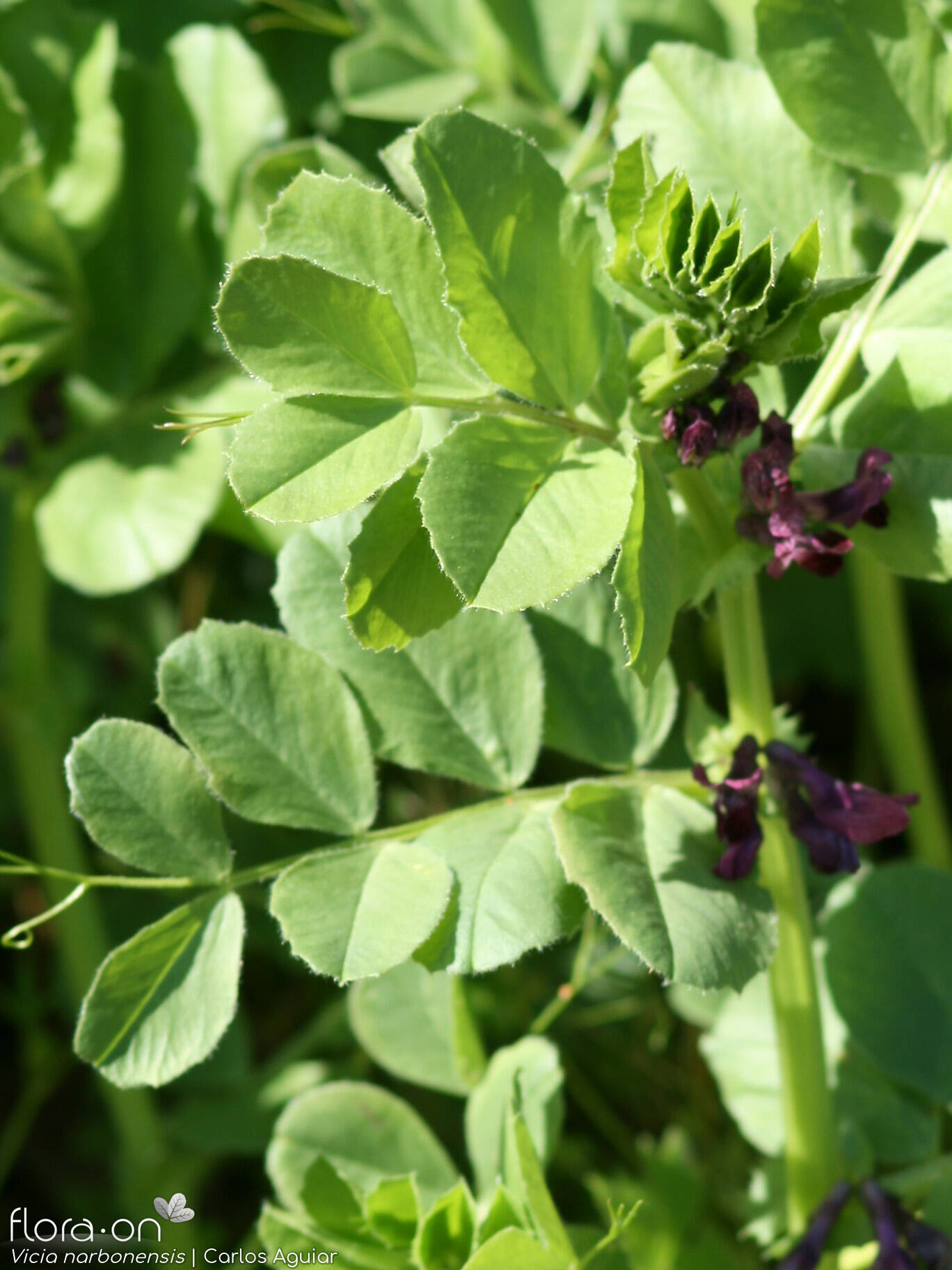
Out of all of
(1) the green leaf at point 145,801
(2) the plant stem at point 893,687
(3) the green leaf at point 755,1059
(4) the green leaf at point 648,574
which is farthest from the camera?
(2) the plant stem at point 893,687

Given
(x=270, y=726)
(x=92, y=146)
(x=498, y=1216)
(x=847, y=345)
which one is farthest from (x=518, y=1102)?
(x=92, y=146)

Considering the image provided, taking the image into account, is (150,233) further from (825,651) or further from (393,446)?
(825,651)

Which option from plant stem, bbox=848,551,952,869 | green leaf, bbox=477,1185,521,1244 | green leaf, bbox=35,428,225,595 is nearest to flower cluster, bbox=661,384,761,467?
green leaf, bbox=477,1185,521,1244

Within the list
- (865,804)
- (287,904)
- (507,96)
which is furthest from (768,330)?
(507,96)

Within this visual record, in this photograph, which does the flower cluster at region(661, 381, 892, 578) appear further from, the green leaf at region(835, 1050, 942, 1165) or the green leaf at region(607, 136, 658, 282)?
the green leaf at region(835, 1050, 942, 1165)

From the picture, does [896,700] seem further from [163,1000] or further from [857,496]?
[163,1000]

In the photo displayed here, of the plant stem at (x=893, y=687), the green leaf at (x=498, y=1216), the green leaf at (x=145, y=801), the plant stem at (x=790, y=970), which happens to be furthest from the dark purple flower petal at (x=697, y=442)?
the plant stem at (x=893, y=687)

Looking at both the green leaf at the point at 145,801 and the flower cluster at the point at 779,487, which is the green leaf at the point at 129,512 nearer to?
the green leaf at the point at 145,801
